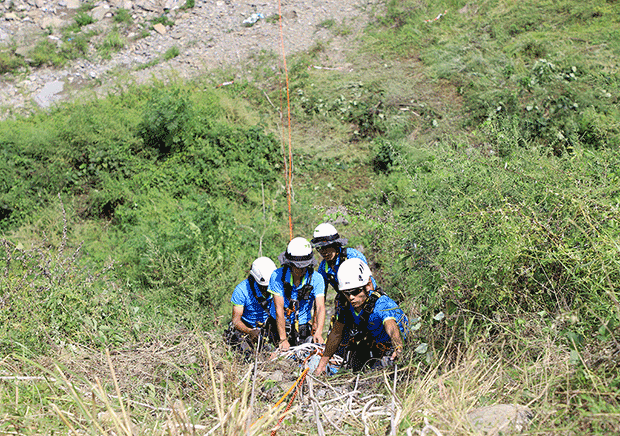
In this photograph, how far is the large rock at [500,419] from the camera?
2.25 m

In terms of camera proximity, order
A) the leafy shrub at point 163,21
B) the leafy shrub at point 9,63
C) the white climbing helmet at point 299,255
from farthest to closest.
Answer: the leafy shrub at point 163,21 → the leafy shrub at point 9,63 → the white climbing helmet at point 299,255

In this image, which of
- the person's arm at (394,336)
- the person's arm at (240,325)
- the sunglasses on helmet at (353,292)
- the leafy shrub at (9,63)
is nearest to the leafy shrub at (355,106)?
the person's arm at (240,325)

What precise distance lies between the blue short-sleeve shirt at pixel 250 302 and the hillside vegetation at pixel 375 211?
0.35 metres

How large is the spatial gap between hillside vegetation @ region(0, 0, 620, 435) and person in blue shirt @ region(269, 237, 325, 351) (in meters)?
0.64

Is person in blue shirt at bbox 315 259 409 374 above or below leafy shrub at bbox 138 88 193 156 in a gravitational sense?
above

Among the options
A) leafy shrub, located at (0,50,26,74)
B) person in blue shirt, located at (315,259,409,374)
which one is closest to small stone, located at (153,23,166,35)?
leafy shrub, located at (0,50,26,74)

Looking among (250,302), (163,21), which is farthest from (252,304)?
(163,21)

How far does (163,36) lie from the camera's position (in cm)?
1227

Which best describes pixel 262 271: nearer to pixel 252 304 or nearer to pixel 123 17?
pixel 252 304

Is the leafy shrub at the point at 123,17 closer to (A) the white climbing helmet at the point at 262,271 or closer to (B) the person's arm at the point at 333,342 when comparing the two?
(A) the white climbing helmet at the point at 262,271

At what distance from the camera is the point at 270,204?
7.52 m

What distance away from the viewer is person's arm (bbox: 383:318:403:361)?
312 cm

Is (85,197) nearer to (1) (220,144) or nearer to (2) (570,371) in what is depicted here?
(1) (220,144)

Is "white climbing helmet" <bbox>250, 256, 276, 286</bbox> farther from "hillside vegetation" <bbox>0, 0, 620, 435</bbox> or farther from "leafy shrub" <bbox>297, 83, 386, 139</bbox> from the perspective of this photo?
"leafy shrub" <bbox>297, 83, 386, 139</bbox>
